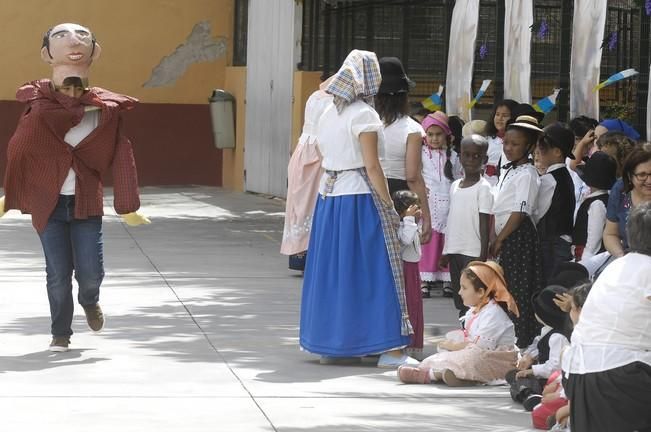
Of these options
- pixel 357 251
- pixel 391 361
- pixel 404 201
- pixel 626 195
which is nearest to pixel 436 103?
pixel 404 201

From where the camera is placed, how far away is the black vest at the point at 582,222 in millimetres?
8617

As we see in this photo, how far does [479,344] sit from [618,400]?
2459 millimetres

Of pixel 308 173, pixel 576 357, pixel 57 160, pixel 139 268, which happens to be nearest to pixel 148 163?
pixel 139 268

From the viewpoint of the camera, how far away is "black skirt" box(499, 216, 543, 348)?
894cm

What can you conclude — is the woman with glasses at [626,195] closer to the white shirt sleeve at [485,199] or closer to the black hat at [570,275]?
the black hat at [570,275]

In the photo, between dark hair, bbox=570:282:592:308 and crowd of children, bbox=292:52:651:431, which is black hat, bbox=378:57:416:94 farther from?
dark hair, bbox=570:282:592:308

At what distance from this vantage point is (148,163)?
79.2 feet

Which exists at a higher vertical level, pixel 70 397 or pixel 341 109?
pixel 341 109

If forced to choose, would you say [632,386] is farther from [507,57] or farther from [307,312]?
[507,57]

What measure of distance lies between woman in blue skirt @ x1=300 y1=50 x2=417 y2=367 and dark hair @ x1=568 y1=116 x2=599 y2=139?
8.43 ft

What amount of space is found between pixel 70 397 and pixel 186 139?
16940 millimetres

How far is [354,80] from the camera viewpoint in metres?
8.52

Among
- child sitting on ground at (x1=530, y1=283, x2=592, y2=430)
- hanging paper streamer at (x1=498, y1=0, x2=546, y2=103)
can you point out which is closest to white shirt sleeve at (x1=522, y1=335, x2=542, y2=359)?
child sitting on ground at (x1=530, y1=283, x2=592, y2=430)

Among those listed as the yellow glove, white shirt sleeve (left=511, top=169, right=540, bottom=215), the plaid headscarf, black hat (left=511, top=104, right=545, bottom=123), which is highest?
the plaid headscarf
